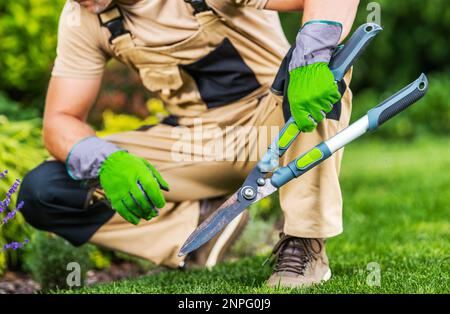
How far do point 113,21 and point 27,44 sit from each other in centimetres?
232

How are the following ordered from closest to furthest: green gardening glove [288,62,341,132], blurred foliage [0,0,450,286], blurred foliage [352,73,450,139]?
green gardening glove [288,62,341,132]
blurred foliage [0,0,450,286]
blurred foliage [352,73,450,139]

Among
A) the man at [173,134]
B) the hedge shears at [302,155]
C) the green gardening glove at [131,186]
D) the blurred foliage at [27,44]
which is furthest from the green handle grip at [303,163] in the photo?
the blurred foliage at [27,44]

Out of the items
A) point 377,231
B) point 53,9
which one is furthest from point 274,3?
point 53,9

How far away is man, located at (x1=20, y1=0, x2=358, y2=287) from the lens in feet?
9.41

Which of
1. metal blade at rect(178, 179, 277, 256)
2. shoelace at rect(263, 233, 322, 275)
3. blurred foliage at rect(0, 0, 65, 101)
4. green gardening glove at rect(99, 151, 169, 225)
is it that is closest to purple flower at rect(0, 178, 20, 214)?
green gardening glove at rect(99, 151, 169, 225)

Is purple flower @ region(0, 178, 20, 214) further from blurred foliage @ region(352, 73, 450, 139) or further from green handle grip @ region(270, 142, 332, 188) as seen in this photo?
blurred foliage @ region(352, 73, 450, 139)

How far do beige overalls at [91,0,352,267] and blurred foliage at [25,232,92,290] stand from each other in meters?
0.20

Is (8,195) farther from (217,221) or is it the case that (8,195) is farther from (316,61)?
(316,61)

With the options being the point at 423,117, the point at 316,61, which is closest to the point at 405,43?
the point at 423,117

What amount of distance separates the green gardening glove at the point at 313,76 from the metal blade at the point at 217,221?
24 cm

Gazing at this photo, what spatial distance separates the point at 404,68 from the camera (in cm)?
939

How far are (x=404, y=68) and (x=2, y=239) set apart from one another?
6.49m

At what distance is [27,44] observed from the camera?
532 cm

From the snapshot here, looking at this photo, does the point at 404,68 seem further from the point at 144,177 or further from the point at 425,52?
the point at 144,177
